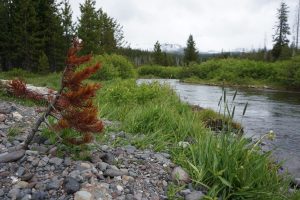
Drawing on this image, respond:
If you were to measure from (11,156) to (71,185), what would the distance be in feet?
3.29

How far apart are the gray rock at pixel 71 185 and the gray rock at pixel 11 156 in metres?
0.81

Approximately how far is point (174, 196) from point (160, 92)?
7408mm

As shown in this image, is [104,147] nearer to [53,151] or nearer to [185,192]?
[53,151]

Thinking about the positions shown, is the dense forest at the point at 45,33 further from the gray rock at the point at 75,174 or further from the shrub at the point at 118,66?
the gray rock at the point at 75,174

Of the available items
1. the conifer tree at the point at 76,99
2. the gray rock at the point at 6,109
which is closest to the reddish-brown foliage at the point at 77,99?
the conifer tree at the point at 76,99

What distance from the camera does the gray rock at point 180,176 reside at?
429 cm

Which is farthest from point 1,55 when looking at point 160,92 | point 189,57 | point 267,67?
point 189,57

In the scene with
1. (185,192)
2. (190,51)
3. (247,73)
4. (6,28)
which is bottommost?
(247,73)

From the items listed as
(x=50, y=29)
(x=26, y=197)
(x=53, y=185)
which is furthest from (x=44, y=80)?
(x=50, y=29)

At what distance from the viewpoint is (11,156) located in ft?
13.6

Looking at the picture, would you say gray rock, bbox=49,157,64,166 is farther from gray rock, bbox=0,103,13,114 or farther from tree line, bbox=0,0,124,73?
tree line, bbox=0,0,124,73

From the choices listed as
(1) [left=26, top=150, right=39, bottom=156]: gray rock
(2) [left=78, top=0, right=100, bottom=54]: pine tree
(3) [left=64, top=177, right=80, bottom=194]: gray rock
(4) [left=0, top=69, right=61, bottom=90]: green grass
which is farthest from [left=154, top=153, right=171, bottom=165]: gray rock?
(2) [left=78, top=0, right=100, bottom=54]: pine tree

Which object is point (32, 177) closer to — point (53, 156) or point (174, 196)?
point (53, 156)

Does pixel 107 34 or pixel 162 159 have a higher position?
pixel 107 34
